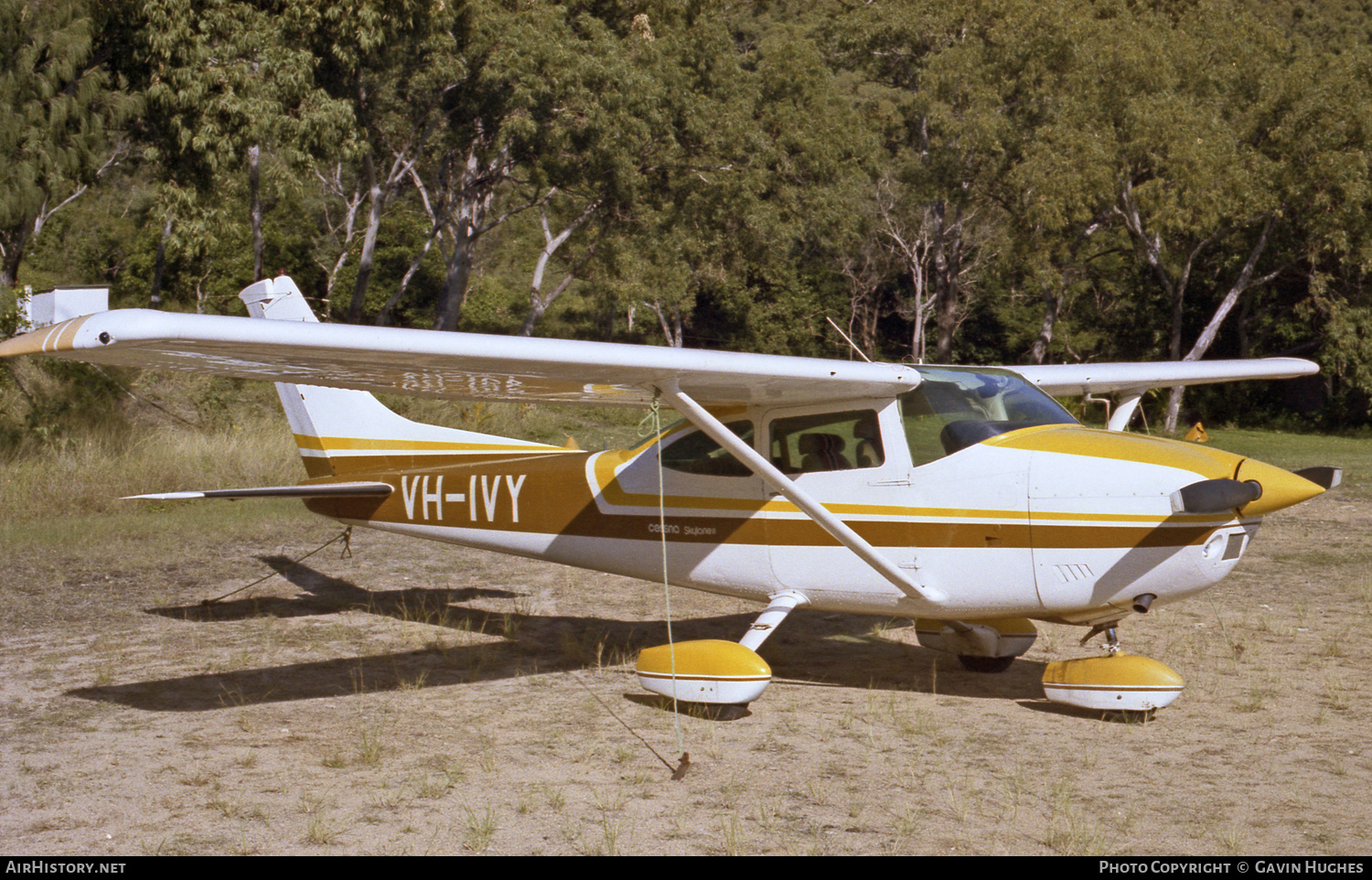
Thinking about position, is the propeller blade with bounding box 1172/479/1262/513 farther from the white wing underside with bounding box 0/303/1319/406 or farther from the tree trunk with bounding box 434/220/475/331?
the tree trunk with bounding box 434/220/475/331

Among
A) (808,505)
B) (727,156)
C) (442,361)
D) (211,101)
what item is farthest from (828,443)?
(727,156)

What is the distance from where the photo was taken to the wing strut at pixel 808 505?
6.73 metres

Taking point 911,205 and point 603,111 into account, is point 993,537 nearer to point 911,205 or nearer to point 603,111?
point 603,111

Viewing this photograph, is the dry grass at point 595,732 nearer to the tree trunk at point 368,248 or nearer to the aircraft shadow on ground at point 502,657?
the aircraft shadow on ground at point 502,657

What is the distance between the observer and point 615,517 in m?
8.13

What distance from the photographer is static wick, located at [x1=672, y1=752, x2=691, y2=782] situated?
5734mm

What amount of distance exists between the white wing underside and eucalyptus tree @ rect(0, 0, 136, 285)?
11.0 m

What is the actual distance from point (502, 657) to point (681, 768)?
316cm

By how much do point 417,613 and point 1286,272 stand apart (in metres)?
28.3

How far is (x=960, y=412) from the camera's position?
6973 mm

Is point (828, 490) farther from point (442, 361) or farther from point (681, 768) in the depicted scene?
point (442, 361)

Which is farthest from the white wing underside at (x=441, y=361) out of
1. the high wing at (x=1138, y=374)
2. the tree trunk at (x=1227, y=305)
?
the tree trunk at (x=1227, y=305)

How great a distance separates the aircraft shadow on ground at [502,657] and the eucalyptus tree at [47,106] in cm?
843

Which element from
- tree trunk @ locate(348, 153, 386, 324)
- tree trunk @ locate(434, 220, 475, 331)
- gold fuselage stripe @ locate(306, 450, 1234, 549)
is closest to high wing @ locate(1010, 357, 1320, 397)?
gold fuselage stripe @ locate(306, 450, 1234, 549)
